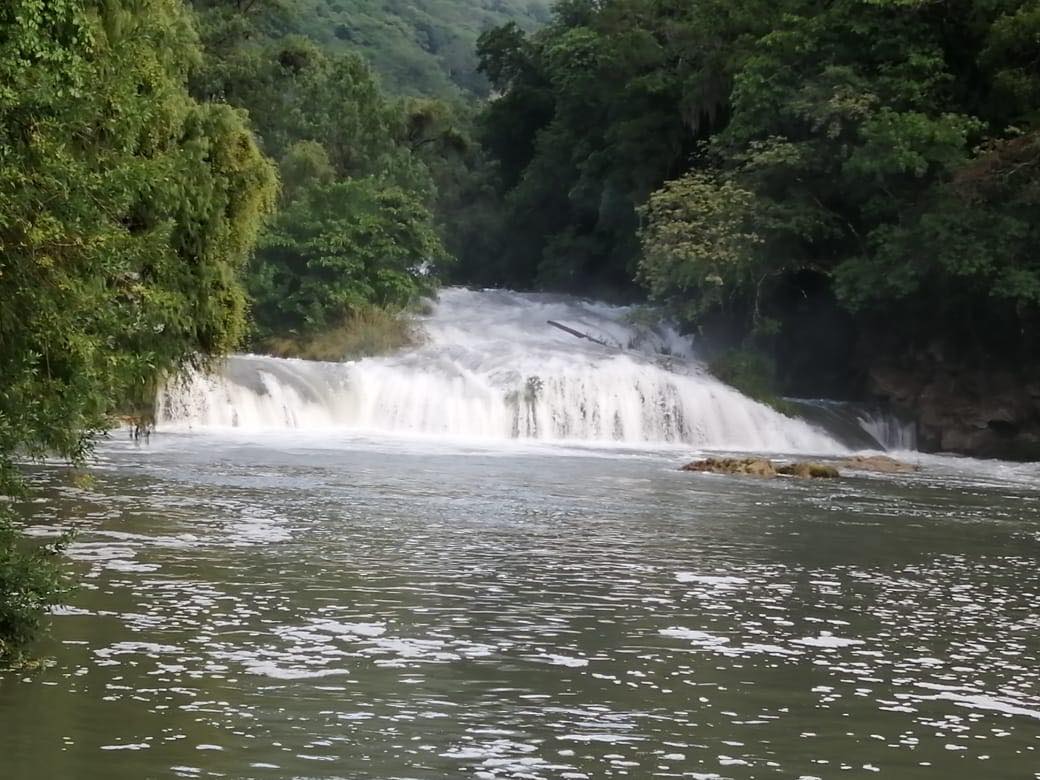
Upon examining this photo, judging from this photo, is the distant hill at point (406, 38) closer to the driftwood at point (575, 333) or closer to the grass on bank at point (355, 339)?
the driftwood at point (575, 333)

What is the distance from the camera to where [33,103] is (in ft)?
27.9

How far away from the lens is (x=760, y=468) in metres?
27.8

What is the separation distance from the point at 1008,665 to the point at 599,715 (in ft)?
11.2

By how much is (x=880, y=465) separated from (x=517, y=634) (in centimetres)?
2061

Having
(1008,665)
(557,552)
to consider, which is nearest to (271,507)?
(557,552)

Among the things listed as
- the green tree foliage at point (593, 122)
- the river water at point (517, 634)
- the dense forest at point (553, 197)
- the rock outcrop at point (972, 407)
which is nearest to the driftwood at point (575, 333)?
the dense forest at point (553, 197)

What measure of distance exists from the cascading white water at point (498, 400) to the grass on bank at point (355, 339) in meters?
1.53

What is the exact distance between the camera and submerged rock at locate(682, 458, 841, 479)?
27.5 meters

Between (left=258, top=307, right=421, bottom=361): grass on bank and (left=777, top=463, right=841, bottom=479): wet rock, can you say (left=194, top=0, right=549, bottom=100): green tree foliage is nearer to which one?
(left=258, top=307, right=421, bottom=361): grass on bank

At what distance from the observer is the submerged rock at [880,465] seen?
3031 cm

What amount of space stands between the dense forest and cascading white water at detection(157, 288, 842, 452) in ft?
9.91

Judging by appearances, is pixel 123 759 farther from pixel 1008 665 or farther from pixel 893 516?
pixel 893 516

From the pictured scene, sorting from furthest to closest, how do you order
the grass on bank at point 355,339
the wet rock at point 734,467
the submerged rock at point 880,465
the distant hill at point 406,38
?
the distant hill at point 406,38 → the grass on bank at point 355,339 → the submerged rock at point 880,465 → the wet rock at point 734,467

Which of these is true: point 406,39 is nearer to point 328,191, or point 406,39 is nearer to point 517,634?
point 328,191
